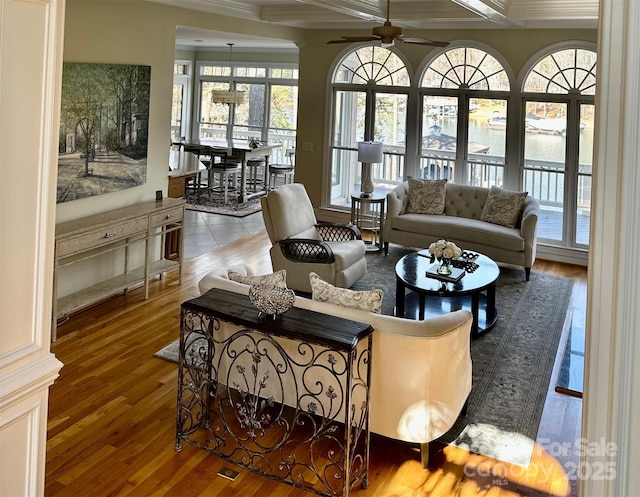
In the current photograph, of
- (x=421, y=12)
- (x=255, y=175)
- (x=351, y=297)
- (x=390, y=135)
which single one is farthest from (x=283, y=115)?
(x=351, y=297)

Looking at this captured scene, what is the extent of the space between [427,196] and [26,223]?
6.75 meters

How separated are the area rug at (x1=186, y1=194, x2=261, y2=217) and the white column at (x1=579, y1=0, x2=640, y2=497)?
28.9 feet

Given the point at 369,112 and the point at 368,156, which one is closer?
the point at 368,156

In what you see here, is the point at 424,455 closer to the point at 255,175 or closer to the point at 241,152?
the point at 241,152

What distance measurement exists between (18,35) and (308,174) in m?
8.15

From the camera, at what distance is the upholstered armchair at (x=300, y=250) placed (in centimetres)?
595

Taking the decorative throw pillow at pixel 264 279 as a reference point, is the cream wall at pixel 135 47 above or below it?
above

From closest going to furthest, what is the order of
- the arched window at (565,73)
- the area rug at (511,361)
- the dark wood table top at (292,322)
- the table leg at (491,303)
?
the dark wood table top at (292,322), the area rug at (511,361), the table leg at (491,303), the arched window at (565,73)

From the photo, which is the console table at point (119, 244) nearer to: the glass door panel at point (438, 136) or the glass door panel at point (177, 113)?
the glass door panel at point (438, 136)

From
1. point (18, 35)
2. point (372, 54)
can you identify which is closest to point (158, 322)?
point (18, 35)

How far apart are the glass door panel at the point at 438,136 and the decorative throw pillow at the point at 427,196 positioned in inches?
28.7

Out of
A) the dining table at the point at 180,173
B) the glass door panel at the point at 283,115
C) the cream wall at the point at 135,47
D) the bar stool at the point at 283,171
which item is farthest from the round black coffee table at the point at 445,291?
the glass door panel at the point at 283,115

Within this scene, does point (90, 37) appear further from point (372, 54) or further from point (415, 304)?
point (372, 54)

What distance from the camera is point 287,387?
11.2 ft
